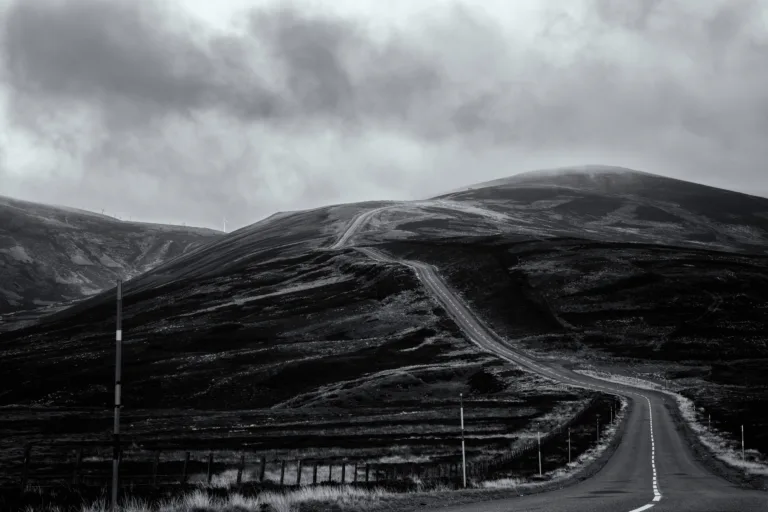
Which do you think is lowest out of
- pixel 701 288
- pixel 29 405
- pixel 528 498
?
pixel 29 405

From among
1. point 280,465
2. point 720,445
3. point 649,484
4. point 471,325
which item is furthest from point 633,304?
point 649,484

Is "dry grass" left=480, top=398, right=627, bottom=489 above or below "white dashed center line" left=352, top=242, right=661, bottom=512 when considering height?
below

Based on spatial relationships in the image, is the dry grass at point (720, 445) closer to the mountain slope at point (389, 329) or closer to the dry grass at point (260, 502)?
the mountain slope at point (389, 329)

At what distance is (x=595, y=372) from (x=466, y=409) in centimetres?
3338

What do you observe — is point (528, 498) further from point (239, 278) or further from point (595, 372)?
point (239, 278)

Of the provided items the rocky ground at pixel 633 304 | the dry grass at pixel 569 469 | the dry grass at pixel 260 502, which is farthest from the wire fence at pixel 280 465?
the rocky ground at pixel 633 304

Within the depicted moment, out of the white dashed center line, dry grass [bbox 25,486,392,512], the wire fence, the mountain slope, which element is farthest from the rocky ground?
dry grass [bbox 25,486,392,512]

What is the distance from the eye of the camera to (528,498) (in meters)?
23.0

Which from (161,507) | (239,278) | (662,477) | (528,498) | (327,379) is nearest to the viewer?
(161,507)

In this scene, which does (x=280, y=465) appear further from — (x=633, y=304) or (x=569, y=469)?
(x=633, y=304)

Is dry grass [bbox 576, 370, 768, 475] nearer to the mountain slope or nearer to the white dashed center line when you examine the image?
the white dashed center line

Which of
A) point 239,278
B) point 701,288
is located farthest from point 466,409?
point 239,278

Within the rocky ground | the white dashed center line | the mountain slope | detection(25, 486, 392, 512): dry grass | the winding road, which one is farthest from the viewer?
the rocky ground

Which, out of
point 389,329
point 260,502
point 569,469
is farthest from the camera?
point 389,329
